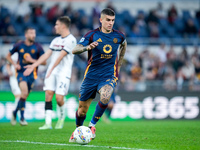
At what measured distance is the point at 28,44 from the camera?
12352mm

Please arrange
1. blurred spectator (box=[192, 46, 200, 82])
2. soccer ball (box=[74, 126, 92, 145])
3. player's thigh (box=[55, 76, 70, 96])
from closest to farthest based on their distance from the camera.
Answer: soccer ball (box=[74, 126, 92, 145])
player's thigh (box=[55, 76, 70, 96])
blurred spectator (box=[192, 46, 200, 82])

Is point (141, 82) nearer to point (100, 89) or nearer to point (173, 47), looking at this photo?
point (173, 47)

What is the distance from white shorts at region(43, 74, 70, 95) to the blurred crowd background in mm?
6580

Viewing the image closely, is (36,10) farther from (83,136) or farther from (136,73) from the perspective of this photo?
(83,136)

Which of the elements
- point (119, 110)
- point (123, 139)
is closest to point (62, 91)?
point (123, 139)

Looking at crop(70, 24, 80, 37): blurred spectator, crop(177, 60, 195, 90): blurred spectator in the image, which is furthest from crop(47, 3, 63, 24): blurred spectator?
crop(177, 60, 195, 90): blurred spectator

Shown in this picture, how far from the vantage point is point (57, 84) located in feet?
35.3

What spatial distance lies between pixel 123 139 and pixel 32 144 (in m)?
A: 1.91

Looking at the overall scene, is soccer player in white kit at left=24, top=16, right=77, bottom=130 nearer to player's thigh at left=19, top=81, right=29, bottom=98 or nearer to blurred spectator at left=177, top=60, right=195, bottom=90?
player's thigh at left=19, top=81, right=29, bottom=98

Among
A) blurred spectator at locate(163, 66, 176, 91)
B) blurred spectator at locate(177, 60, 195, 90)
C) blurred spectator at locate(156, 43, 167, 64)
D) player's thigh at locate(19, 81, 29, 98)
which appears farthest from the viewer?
blurred spectator at locate(156, 43, 167, 64)

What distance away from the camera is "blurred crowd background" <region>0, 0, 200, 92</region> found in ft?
59.0

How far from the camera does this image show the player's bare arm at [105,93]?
7.44 m

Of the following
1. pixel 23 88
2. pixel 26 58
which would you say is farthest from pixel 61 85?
pixel 26 58

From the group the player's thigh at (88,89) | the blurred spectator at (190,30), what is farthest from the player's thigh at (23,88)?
the blurred spectator at (190,30)
